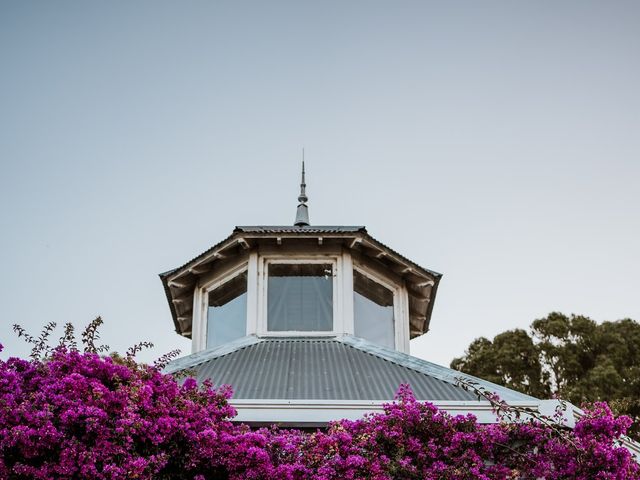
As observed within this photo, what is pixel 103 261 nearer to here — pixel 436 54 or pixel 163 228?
pixel 163 228

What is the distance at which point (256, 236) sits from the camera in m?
13.9

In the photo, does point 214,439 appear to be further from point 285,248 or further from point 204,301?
point 204,301

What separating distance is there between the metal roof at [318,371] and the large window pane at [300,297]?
1.26 feet

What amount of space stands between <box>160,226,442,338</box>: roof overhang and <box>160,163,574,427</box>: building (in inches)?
0.8

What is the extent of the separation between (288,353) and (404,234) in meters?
7.09

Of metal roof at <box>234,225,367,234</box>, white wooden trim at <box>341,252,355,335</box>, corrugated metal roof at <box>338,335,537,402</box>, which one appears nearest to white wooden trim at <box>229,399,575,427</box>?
corrugated metal roof at <box>338,335,537,402</box>

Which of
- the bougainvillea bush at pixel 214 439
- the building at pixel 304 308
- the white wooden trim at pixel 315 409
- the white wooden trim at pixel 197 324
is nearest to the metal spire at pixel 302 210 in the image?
the building at pixel 304 308

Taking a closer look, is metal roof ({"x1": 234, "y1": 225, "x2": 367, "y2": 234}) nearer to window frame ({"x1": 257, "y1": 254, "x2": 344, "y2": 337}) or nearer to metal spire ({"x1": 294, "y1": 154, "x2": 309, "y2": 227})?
window frame ({"x1": 257, "y1": 254, "x2": 344, "y2": 337})

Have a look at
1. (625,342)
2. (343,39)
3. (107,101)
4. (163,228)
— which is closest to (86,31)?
(107,101)

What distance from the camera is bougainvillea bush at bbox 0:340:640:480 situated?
24.8 feet

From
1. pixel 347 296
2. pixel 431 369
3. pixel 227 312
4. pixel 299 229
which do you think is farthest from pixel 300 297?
pixel 431 369

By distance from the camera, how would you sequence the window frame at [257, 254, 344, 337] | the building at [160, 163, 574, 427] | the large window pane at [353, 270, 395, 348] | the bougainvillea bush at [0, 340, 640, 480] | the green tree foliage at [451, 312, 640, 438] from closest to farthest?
the bougainvillea bush at [0, 340, 640, 480]
the building at [160, 163, 574, 427]
the window frame at [257, 254, 344, 337]
the large window pane at [353, 270, 395, 348]
the green tree foliage at [451, 312, 640, 438]

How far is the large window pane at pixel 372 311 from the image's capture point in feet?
47.3

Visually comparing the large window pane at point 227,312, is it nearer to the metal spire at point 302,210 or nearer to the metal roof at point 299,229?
the metal roof at point 299,229
